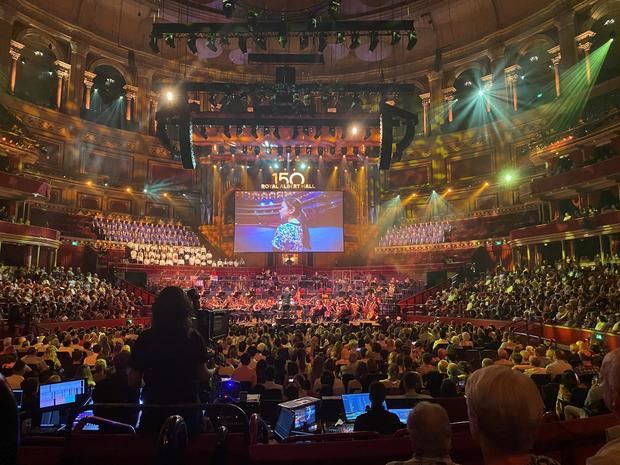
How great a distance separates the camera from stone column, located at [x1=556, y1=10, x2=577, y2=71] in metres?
25.5

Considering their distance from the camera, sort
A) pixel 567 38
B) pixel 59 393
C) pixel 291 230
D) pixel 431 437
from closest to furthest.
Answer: pixel 431 437 < pixel 59 393 < pixel 567 38 < pixel 291 230

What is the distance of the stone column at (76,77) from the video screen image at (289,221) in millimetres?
12027

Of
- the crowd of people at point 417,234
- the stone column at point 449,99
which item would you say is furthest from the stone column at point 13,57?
the stone column at point 449,99

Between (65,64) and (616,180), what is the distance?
3196 centimetres

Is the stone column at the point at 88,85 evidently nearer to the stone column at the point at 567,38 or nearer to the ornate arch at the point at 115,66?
the ornate arch at the point at 115,66

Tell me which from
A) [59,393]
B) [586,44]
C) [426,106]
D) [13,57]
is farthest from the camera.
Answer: [426,106]

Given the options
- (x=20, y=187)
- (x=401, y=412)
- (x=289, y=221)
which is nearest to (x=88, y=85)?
(x=20, y=187)

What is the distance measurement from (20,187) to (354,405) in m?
23.5

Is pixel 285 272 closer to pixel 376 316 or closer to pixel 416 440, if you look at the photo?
pixel 376 316

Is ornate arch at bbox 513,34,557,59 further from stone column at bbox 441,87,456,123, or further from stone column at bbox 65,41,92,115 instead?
stone column at bbox 65,41,92,115

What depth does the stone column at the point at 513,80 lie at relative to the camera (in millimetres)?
29203

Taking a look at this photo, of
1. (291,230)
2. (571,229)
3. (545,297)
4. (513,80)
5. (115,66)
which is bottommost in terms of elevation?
(545,297)

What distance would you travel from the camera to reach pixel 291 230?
30.2m

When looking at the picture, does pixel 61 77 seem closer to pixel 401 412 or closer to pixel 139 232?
pixel 139 232
